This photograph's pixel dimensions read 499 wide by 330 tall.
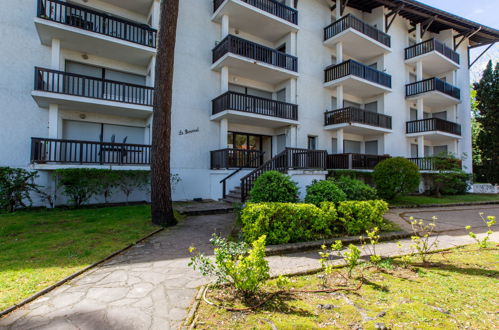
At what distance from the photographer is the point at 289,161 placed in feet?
34.9

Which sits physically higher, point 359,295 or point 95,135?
point 95,135

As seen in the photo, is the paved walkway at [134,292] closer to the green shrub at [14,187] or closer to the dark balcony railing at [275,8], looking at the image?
the green shrub at [14,187]

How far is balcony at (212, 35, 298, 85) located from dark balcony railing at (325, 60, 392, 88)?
3.29 metres

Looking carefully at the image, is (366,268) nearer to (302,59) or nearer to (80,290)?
(80,290)

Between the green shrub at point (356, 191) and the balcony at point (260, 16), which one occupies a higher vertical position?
the balcony at point (260, 16)

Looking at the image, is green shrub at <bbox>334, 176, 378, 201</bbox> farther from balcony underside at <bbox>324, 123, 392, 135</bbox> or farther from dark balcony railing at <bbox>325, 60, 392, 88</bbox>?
dark balcony railing at <bbox>325, 60, 392, 88</bbox>

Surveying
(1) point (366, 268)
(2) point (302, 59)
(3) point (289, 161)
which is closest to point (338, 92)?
(2) point (302, 59)

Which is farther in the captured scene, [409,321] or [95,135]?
[95,135]

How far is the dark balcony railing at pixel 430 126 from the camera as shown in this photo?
61.7ft

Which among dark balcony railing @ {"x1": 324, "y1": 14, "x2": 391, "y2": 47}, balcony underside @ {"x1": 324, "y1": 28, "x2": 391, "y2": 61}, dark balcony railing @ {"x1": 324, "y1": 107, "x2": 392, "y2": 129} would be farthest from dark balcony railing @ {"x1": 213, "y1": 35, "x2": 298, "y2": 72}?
dark balcony railing @ {"x1": 324, "y1": 14, "x2": 391, "y2": 47}

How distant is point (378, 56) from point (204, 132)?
601 inches

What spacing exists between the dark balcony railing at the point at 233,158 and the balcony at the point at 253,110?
6.51 feet

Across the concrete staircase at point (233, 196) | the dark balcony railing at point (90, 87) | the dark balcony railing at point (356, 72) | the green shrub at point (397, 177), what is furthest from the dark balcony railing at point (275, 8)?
the green shrub at point (397, 177)

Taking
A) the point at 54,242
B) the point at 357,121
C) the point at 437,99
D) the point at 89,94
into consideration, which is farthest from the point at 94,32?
the point at 437,99
